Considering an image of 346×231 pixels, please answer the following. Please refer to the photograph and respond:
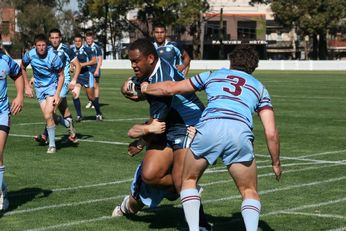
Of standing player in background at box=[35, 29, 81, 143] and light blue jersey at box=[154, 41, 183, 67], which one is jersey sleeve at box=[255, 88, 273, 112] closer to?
standing player in background at box=[35, 29, 81, 143]

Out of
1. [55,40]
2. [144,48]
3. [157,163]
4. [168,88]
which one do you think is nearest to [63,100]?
[55,40]

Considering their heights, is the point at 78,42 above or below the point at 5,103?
above

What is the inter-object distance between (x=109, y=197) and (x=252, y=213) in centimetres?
340

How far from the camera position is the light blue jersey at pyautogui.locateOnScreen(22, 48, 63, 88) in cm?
1455

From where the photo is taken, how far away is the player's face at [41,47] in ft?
46.2

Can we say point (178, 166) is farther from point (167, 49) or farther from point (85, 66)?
point (85, 66)

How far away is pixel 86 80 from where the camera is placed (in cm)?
2261

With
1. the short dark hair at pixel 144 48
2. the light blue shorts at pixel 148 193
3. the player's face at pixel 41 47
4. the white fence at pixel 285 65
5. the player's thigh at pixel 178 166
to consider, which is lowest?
the white fence at pixel 285 65

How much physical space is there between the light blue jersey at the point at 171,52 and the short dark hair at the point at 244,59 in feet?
29.0

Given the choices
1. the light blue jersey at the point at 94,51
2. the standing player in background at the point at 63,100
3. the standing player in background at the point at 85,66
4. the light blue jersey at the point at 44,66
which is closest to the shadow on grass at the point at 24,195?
the light blue jersey at the point at 44,66

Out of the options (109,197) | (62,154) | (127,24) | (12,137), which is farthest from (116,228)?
(127,24)

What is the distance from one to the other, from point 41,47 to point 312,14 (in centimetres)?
7338

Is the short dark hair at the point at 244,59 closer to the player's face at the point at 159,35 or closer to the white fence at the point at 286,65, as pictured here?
the player's face at the point at 159,35

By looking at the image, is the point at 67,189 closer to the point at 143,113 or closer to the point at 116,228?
the point at 116,228
